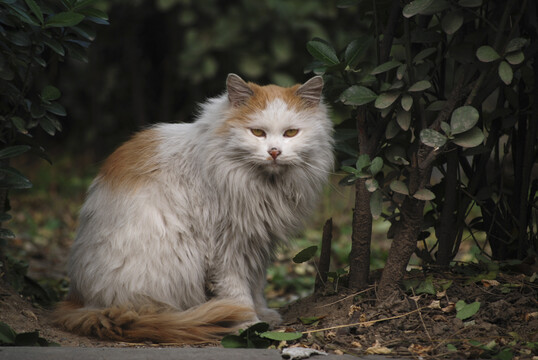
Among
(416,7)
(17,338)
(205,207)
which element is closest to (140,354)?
(17,338)

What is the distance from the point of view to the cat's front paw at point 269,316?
10.3 feet

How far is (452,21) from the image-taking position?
2.52 metres

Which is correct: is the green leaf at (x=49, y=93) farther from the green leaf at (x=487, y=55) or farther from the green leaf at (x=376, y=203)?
the green leaf at (x=487, y=55)

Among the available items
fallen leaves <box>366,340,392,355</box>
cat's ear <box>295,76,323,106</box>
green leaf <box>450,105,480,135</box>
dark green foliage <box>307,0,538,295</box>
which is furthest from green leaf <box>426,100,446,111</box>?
fallen leaves <box>366,340,392,355</box>

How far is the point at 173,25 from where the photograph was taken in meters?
8.64

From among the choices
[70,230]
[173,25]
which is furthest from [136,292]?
[173,25]

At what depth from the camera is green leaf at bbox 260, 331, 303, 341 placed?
2.56 m

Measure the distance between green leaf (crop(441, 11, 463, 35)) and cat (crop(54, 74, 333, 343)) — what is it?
0.75 meters

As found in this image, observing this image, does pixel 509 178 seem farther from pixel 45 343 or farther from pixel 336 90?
pixel 45 343

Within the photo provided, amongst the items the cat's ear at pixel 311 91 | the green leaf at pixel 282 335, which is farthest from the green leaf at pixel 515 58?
the green leaf at pixel 282 335

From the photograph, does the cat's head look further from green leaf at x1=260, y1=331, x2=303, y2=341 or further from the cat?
green leaf at x1=260, y1=331, x2=303, y2=341

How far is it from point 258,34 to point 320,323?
5.43 metres

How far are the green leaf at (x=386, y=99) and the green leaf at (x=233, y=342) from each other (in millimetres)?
1168

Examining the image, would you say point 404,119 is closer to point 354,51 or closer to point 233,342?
point 354,51
